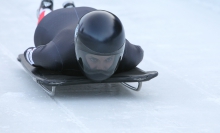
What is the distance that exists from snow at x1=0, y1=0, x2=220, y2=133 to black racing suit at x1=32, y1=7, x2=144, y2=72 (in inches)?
7.7

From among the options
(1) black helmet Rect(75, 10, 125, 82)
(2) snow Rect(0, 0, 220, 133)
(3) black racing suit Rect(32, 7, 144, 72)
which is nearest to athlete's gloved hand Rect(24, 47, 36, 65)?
(3) black racing suit Rect(32, 7, 144, 72)

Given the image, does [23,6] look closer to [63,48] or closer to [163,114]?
[63,48]

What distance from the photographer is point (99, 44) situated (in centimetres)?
354

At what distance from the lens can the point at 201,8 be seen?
678cm

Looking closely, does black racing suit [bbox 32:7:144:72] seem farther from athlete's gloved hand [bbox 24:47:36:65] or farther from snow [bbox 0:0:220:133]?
snow [bbox 0:0:220:133]

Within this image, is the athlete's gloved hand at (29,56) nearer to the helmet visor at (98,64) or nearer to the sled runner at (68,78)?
the sled runner at (68,78)

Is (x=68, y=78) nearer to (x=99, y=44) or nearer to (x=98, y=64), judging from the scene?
(x=98, y=64)

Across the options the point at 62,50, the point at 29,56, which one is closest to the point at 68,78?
the point at 62,50

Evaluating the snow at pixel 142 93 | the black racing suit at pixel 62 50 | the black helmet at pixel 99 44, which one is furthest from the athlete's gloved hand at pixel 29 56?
the black helmet at pixel 99 44

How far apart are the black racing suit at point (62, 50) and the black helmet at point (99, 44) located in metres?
0.13

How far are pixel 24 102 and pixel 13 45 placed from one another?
5.11 ft

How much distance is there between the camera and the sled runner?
12.0 feet

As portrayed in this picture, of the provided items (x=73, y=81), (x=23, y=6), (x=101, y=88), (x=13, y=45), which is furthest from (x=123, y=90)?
(x=23, y=6)

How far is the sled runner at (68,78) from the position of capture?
366 cm
